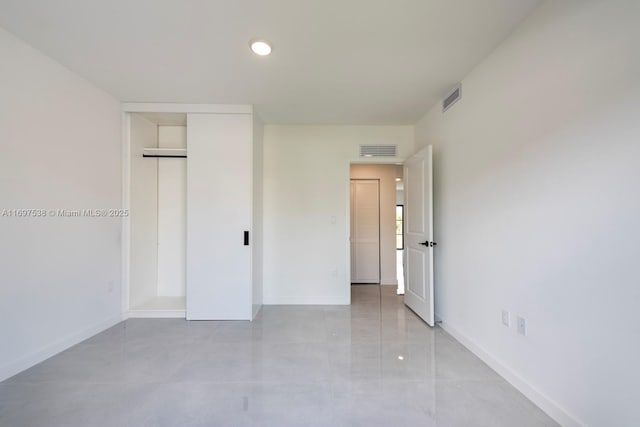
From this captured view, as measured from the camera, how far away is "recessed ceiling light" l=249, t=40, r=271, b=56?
83.6 inches

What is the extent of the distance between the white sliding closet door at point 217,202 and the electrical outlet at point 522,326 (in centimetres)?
264

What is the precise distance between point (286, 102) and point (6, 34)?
89.5 inches

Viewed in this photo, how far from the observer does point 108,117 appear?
3094mm

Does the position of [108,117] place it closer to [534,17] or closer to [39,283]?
[39,283]

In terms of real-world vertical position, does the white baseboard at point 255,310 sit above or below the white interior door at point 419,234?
below

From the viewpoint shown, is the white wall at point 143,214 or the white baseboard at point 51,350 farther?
the white wall at point 143,214

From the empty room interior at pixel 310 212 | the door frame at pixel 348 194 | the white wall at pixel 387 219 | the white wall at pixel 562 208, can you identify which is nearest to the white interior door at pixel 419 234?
the empty room interior at pixel 310 212

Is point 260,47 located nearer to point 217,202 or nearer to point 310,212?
point 217,202

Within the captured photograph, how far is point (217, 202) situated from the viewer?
3332 mm

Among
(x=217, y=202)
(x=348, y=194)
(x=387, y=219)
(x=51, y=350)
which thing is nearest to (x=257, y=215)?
(x=217, y=202)

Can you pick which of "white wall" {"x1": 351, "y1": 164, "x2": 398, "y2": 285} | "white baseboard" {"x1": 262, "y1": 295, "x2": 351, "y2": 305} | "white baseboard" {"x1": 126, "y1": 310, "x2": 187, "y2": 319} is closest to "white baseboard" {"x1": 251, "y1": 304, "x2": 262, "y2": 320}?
"white baseboard" {"x1": 262, "y1": 295, "x2": 351, "y2": 305}

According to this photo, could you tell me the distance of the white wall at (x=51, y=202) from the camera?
212 cm

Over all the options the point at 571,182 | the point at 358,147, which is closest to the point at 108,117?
the point at 358,147

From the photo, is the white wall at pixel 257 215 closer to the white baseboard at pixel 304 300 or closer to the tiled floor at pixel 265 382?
the white baseboard at pixel 304 300
